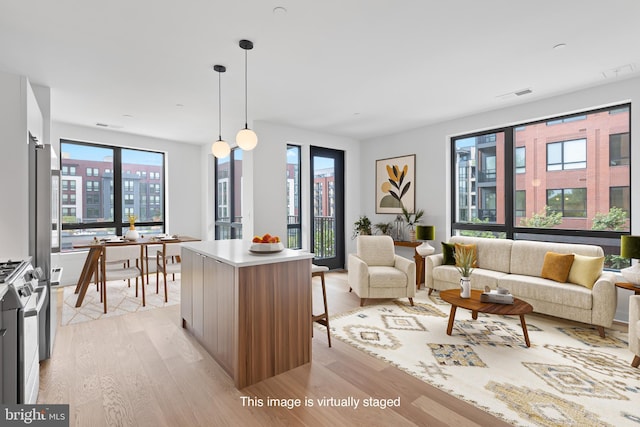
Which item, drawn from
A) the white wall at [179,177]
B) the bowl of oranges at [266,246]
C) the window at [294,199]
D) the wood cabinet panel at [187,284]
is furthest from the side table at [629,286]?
the white wall at [179,177]

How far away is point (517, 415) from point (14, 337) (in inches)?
111

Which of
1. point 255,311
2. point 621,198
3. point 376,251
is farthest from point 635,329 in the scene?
point 255,311

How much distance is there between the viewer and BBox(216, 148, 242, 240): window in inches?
242

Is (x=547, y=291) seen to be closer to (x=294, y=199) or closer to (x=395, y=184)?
(x=395, y=184)

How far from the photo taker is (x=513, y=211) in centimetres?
458

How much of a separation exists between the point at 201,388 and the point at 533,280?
3.59 meters

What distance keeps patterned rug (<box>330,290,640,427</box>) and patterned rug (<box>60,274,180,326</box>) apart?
2.51 metres

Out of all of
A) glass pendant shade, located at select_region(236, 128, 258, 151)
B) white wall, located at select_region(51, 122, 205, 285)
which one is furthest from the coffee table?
white wall, located at select_region(51, 122, 205, 285)

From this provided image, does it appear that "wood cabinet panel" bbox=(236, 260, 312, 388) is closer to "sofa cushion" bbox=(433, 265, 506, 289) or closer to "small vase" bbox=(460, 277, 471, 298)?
"small vase" bbox=(460, 277, 471, 298)

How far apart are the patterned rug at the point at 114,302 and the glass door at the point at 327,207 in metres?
2.64

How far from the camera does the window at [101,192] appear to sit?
5.49 meters

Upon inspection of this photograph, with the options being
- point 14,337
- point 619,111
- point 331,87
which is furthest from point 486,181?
point 14,337

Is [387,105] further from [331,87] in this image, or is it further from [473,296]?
[473,296]

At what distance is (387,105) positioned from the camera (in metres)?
4.40
